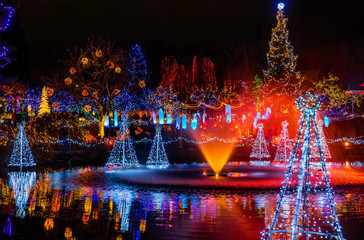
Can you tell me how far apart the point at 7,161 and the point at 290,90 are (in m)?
28.8

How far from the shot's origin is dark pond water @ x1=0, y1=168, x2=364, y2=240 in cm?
821

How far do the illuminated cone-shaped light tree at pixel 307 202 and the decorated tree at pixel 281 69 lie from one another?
30.3 m

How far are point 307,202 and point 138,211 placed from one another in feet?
14.9

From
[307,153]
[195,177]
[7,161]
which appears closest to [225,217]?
[307,153]

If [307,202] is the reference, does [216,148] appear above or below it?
above

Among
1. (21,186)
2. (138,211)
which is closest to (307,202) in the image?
(138,211)

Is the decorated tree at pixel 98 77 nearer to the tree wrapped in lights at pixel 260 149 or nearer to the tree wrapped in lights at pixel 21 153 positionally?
the tree wrapped in lights at pixel 260 149

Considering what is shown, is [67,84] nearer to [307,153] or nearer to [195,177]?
[195,177]

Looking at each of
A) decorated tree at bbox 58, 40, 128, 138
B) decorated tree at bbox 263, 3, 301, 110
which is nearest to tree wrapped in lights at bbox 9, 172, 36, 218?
decorated tree at bbox 58, 40, 128, 138

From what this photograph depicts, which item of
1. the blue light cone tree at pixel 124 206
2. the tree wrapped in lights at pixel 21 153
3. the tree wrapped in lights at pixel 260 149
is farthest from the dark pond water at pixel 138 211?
the tree wrapped in lights at pixel 260 149

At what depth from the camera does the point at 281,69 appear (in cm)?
4284

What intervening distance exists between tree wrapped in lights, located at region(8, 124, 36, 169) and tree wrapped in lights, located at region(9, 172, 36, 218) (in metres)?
2.73

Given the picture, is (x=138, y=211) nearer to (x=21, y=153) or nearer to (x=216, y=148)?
(x=21, y=153)

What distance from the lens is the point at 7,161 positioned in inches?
906
